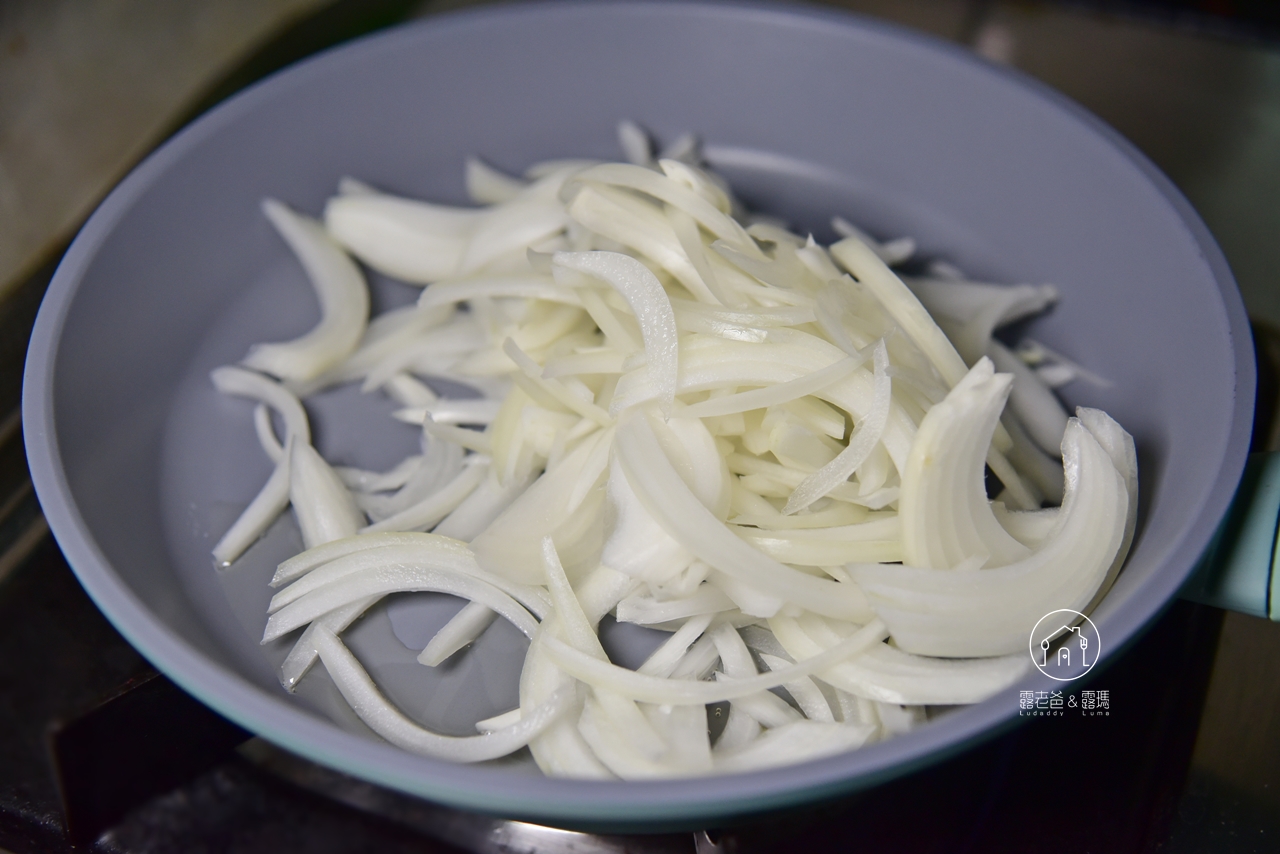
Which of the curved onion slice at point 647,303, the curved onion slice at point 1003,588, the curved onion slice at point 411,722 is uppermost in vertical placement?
the curved onion slice at point 647,303

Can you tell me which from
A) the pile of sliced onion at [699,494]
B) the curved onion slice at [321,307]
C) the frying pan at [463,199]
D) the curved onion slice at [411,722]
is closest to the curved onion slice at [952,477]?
the pile of sliced onion at [699,494]

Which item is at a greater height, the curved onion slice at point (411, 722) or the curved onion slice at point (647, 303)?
the curved onion slice at point (647, 303)

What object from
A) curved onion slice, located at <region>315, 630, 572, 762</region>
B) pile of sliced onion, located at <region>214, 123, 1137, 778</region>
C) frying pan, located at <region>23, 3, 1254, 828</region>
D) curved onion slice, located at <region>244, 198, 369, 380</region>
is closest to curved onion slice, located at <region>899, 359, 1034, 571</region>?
pile of sliced onion, located at <region>214, 123, 1137, 778</region>

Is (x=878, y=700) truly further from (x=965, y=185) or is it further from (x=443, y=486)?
(x=965, y=185)

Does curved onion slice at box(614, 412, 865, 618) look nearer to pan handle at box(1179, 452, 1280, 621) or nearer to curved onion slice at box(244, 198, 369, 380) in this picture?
pan handle at box(1179, 452, 1280, 621)

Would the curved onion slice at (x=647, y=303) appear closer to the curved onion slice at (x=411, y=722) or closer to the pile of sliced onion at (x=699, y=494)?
the pile of sliced onion at (x=699, y=494)

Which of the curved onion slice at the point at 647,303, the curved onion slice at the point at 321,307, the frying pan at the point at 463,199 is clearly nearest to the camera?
the frying pan at the point at 463,199

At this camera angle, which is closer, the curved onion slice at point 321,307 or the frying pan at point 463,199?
the frying pan at point 463,199
